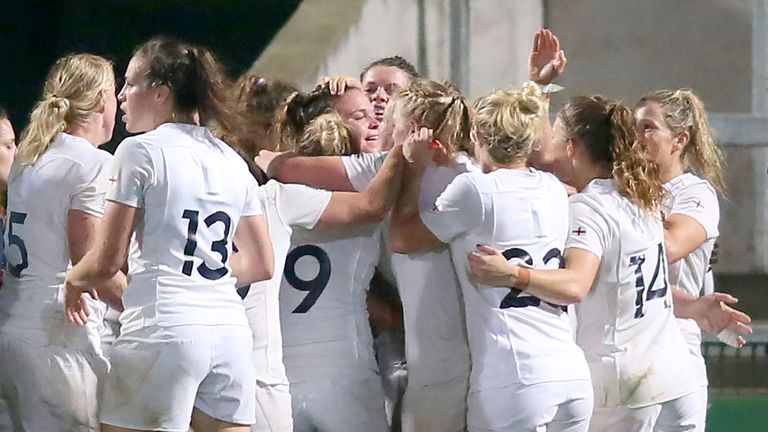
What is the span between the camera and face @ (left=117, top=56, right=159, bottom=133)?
2572 millimetres

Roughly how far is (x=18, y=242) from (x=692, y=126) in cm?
180

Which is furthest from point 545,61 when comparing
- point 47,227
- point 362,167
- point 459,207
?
point 47,227

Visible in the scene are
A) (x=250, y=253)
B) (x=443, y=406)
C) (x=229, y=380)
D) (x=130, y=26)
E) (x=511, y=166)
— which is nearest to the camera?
(x=229, y=380)

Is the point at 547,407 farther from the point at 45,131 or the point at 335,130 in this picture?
the point at 45,131

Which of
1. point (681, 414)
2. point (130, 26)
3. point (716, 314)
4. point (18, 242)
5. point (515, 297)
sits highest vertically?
point (130, 26)

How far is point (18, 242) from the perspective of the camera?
2.95 meters

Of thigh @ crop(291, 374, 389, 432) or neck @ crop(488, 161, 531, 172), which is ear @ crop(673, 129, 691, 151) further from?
thigh @ crop(291, 374, 389, 432)

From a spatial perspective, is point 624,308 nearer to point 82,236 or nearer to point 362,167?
point 362,167

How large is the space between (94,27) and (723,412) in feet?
17.7

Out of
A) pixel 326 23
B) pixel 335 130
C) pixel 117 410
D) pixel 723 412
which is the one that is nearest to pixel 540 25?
pixel 326 23

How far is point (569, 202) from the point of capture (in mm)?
2906

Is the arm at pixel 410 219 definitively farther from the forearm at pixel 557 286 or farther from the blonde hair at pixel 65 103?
the blonde hair at pixel 65 103

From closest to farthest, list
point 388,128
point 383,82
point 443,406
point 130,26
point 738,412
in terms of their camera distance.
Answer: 1. point 443,406
2. point 388,128
3. point 383,82
4. point 738,412
5. point 130,26

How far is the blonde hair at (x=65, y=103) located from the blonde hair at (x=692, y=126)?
57.9 inches
